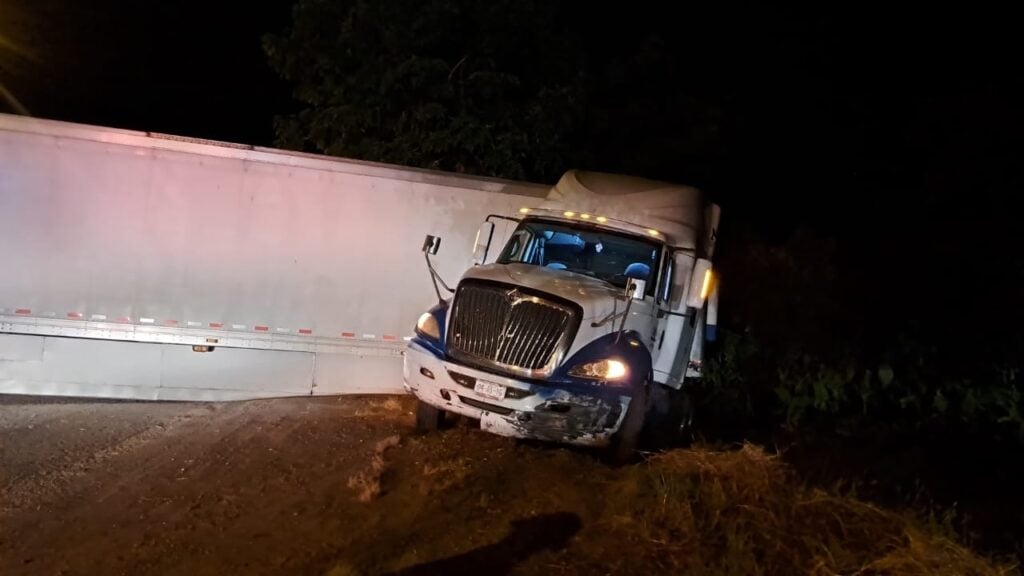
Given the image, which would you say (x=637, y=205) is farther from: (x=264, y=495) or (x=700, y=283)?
(x=264, y=495)

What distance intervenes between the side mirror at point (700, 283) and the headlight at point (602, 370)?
125 cm

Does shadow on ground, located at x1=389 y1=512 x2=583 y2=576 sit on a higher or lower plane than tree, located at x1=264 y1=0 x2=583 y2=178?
lower

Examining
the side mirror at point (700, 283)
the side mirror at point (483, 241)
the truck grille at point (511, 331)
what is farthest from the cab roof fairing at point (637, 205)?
the truck grille at point (511, 331)

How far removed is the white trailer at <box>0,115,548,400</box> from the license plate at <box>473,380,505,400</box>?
8.63ft

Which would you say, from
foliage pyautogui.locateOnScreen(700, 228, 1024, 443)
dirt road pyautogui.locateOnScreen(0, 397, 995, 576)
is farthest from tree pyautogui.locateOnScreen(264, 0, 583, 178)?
dirt road pyautogui.locateOnScreen(0, 397, 995, 576)

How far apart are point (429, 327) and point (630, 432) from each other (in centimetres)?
202

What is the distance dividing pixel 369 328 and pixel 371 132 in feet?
19.6

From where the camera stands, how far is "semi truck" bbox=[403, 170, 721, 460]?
7191 mm

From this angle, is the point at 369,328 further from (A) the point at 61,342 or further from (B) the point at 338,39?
(B) the point at 338,39

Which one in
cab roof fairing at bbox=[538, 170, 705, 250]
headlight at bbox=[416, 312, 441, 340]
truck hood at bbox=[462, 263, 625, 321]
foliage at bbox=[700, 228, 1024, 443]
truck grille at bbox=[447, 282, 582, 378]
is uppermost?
cab roof fairing at bbox=[538, 170, 705, 250]

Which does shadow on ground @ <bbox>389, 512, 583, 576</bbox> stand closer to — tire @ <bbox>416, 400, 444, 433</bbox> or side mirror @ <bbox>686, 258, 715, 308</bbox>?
tire @ <bbox>416, 400, 444, 433</bbox>

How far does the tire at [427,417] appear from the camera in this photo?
27.3 ft

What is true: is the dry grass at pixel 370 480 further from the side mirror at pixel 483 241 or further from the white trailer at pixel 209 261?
the white trailer at pixel 209 261

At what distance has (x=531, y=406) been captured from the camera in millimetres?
7082
